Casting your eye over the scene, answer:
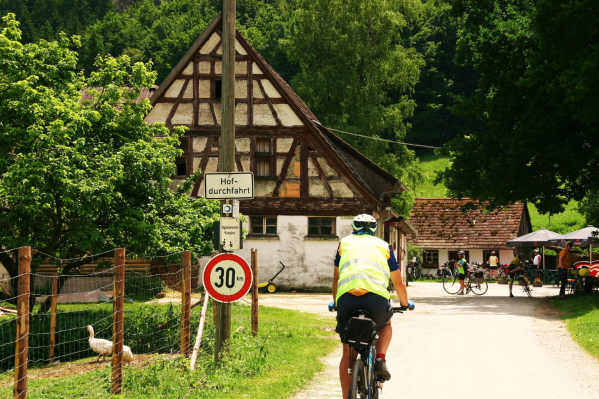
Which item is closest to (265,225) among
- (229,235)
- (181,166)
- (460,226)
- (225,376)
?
(181,166)

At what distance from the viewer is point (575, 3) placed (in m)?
20.2

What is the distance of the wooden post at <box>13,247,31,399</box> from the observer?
734 centimetres

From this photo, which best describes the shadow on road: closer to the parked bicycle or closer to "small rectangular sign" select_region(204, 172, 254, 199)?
"small rectangular sign" select_region(204, 172, 254, 199)

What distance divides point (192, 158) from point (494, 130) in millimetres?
12335

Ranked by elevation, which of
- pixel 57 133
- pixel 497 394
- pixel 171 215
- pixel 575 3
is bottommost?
pixel 497 394

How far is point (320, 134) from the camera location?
3109 centimetres

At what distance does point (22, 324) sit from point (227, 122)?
4.90 m

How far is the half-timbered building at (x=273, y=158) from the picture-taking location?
31453mm

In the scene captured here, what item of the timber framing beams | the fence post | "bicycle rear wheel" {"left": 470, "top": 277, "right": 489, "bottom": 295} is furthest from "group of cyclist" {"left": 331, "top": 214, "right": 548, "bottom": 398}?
"bicycle rear wheel" {"left": 470, "top": 277, "right": 489, "bottom": 295}

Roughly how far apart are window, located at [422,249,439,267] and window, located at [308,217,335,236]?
31054 mm

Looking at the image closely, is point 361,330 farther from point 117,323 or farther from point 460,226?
point 460,226

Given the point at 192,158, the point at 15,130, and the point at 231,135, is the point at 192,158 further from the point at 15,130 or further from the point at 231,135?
the point at 231,135

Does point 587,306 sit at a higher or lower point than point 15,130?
lower

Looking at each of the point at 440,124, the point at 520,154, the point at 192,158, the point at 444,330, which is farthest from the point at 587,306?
the point at 440,124
